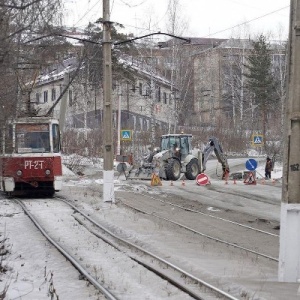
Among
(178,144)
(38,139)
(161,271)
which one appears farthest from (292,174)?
(178,144)

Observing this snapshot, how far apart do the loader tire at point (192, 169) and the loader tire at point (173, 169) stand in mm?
964

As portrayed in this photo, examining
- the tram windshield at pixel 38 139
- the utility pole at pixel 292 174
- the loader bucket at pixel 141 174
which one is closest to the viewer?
the utility pole at pixel 292 174

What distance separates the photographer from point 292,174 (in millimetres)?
9164

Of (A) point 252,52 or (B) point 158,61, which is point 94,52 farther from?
(A) point 252,52

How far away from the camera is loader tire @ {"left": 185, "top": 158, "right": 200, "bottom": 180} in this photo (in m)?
36.7

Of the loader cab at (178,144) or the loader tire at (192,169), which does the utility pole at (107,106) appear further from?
the loader tire at (192,169)

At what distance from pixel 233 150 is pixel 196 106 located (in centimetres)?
1693

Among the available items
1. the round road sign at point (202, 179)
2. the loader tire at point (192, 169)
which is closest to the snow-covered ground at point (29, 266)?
the round road sign at point (202, 179)

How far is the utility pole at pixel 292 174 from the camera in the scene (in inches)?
360

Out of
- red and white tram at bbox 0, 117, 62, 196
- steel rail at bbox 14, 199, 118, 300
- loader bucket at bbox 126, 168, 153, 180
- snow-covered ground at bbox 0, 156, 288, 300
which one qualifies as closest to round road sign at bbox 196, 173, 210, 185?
loader bucket at bbox 126, 168, 153, 180

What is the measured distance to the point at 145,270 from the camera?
32.6ft

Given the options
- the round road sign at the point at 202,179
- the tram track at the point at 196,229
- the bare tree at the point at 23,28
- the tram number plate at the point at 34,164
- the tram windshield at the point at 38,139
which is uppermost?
the bare tree at the point at 23,28

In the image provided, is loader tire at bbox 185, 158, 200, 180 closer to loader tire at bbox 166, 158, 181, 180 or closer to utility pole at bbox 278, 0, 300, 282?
loader tire at bbox 166, 158, 181, 180

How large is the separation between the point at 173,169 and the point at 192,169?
227cm
